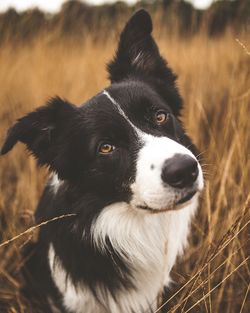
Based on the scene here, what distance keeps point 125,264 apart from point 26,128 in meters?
1.07

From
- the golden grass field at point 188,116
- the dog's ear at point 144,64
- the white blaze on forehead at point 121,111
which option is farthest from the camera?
the golden grass field at point 188,116

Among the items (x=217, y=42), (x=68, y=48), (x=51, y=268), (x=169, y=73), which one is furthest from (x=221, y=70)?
(x=51, y=268)

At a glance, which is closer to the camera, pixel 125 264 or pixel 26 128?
pixel 26 128

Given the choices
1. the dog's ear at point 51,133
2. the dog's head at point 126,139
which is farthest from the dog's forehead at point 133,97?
the dog's ear at point 51,133

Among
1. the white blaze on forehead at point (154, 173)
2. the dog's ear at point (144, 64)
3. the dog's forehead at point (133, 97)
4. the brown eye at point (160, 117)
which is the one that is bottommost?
the white blaze on forehead at point (154, 173)

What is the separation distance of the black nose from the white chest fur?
60 cm

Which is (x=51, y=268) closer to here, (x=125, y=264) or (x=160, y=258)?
(x=125, y=264)

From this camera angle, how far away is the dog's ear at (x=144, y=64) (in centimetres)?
279

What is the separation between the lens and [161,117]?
2467 millimetres

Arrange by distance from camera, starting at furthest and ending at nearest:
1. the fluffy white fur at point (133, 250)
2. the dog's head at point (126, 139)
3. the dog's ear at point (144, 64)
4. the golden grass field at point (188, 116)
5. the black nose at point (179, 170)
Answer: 1. the golden grass field at point (188, 116)
2. the dog's ear at point (144, 64)
3. the fluffy white fur at point (133, 250)
4. the dog's head at point (126, 139)
5. the black nose at point (179, 170)

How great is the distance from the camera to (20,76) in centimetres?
593

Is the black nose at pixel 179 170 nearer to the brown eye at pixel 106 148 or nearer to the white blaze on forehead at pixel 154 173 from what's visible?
the white blaze on forehead at pixel 154 173

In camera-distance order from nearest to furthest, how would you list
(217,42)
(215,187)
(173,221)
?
(173,221), (215,187), (217,42)

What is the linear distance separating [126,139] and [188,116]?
2068 millimetres
